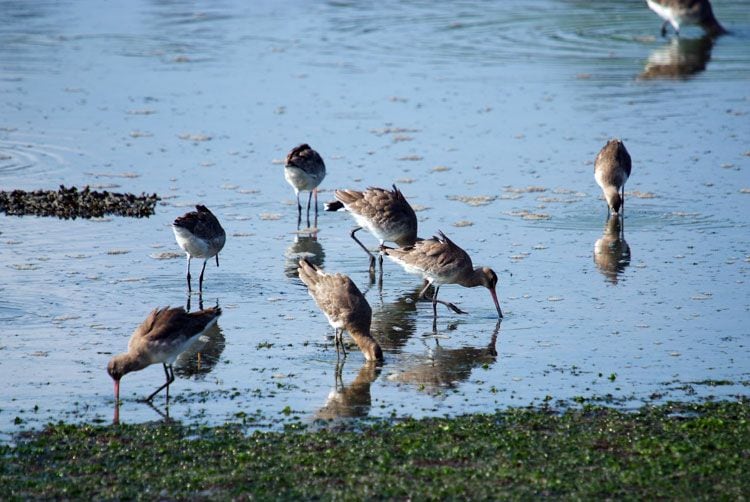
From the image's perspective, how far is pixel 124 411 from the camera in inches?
363

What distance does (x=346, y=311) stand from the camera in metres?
10.5

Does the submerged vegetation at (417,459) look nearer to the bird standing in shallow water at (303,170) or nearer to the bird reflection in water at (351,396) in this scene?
the bird reflection in water at (351,396)

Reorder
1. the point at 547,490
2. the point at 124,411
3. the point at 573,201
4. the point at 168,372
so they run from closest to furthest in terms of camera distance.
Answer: the point at 547,490 → the point at 124,411 → the point at 168,372 → the point at 573,201

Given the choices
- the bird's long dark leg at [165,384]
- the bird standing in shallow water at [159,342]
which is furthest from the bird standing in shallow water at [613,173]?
the bird's long dark leg at [165,384]

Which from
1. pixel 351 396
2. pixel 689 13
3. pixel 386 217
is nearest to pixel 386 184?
pixel 386 217

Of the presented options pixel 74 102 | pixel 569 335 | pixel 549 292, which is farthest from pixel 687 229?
pixel 74 102

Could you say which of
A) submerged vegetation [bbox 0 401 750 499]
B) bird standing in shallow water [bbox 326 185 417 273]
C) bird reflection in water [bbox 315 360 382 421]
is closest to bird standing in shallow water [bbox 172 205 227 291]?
bird standing in shallow water [bbox 326 185 417 273]

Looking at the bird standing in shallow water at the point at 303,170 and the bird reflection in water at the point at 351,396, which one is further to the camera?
the bird standing in shallow water at the point at 303,170

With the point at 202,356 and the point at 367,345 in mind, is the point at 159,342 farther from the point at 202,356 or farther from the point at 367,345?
the point at 367,345

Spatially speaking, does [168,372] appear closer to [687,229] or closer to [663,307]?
[663,307]

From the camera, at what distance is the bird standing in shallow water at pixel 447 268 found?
11.8m

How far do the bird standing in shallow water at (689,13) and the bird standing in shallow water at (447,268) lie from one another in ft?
55.0

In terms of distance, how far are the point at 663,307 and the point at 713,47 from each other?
53.2ft

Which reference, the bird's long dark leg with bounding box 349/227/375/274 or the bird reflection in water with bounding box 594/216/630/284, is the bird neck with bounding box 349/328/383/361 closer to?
the bird's long dark leg with bounding box 349/227/375/274
